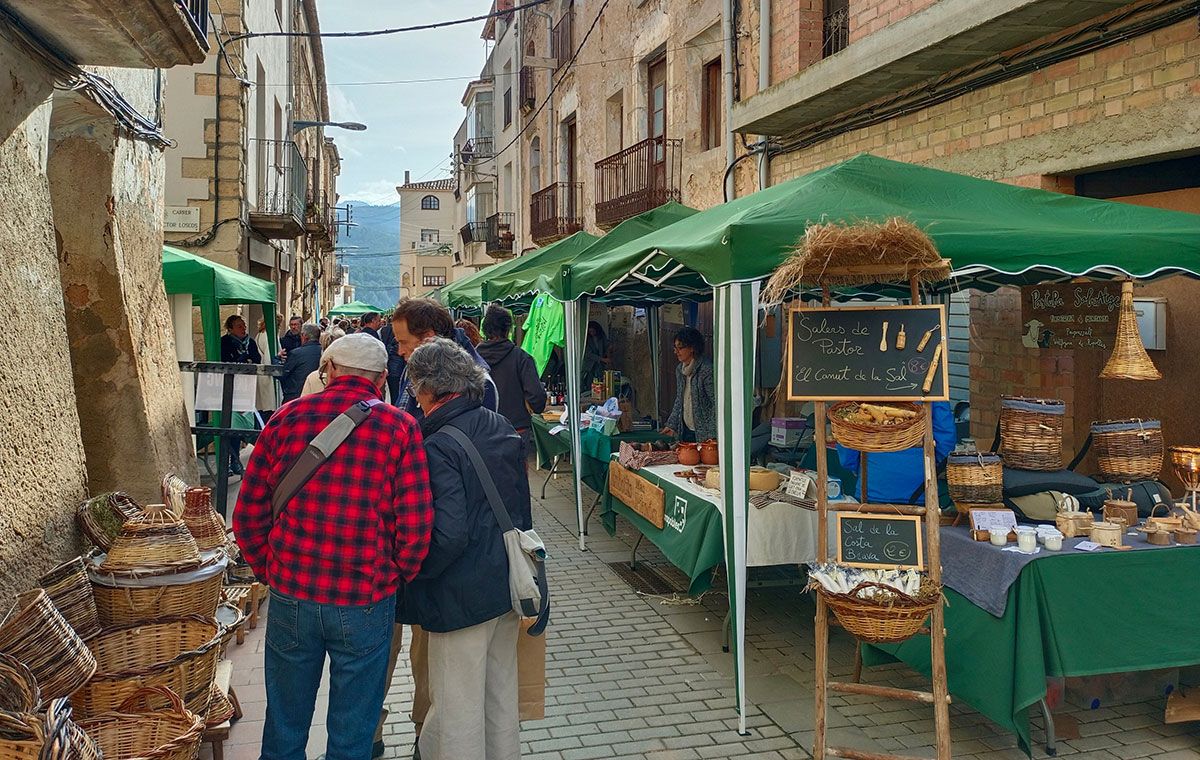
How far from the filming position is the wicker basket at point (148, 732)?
2.98 m

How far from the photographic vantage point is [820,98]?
337 inches

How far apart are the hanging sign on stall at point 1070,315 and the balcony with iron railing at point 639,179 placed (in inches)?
281

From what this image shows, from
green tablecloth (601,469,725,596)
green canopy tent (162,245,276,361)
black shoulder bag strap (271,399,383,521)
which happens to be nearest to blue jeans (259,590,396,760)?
black shoulder bag strap (271,399,383,521)

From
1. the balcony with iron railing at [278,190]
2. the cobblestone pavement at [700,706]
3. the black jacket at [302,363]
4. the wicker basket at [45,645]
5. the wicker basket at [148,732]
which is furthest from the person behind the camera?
the balcony with iron railing at [278,190]

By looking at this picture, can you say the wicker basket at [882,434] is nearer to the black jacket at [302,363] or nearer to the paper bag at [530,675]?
the paper bag at [530,675]

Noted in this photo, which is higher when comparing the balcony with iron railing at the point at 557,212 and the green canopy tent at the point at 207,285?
the balcony with iron railing at the point at 557,212

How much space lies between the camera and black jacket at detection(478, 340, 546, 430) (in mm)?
6965

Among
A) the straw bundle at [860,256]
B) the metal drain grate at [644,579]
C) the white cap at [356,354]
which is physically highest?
the straw bundle at [860,256]

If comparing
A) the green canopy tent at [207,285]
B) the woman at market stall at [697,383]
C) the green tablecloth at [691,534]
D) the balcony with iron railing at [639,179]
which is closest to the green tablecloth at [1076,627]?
the green tablecloth at [691,534]

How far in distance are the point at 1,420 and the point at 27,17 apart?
1544mm

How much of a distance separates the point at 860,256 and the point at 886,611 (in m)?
1.44

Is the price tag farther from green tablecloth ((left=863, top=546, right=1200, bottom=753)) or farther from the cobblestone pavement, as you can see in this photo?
green tablecloth ((left=863, top=546, right=1200, bottom=753))

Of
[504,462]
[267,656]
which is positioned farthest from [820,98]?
[267,656]

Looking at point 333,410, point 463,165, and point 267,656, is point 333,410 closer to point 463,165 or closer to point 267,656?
point 267,656
